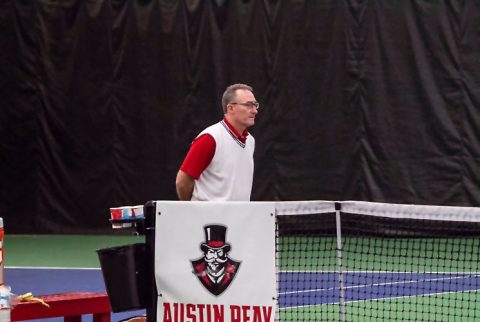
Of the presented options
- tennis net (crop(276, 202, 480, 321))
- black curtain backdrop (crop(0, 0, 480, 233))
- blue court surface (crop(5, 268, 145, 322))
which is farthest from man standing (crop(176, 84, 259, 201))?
black curtain backdrop (crop(0, 0, 480, 233))

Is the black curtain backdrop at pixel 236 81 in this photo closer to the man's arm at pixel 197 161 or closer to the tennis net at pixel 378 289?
the tennis net at pixel 378 289

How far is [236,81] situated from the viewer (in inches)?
521

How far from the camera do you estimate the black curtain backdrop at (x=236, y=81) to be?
1273 centimetres

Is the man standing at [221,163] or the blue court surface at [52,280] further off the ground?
the man standing at [221,163]

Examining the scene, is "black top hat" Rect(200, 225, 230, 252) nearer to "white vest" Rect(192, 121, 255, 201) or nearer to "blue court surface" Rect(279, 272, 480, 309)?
"white vest" Rect(192, 121, 255, 201)

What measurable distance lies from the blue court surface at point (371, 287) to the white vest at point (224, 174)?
79.4 inches

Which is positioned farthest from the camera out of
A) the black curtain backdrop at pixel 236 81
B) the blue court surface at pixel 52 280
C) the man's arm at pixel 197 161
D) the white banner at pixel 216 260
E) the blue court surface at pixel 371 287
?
the black curtain backdrop at pixel 236 81

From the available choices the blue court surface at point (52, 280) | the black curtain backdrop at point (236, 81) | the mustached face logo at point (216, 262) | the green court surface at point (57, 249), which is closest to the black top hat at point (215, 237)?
the mustached face logo at point (216, 262)

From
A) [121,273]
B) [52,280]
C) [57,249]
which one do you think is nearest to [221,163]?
[121,273]

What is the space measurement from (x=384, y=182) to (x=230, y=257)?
7.94m

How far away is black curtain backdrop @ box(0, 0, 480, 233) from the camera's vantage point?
41.8 feet

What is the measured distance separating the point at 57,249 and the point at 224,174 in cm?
673

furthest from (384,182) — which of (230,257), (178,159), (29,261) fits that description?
(230,257)

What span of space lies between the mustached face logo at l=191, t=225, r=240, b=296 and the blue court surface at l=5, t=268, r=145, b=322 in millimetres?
4114
